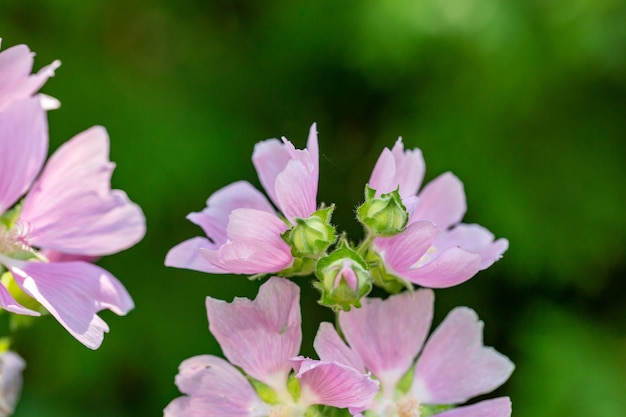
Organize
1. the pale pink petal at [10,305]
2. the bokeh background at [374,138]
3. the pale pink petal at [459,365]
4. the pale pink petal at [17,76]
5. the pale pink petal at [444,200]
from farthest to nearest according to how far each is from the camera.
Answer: the bokeh background at [374,138], the pale pink petal at [444,200], the pale pink petal at [459,365], the pale pink petal at [17,76], the pale pink petal at [10,305]

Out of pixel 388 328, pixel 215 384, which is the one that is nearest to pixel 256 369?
pixel 215 384

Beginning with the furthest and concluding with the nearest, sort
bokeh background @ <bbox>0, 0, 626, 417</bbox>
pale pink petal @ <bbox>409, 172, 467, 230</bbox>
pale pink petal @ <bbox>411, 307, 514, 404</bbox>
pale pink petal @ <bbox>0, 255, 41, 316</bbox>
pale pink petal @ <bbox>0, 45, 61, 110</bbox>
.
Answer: bokeh background @ <bbox>0, 0, 626, 417</bbox> < pale pink petal @ <bbox>409, 172, 467, 230</bbox> < pale pink petal @ <bbox>411, 307, 514, 404</bbox> < pale pink petal @ <bbox>0, 45, 61, 110</bbox> < pale pink petal @ <bbox>0, 255, 41, 316</bbox>

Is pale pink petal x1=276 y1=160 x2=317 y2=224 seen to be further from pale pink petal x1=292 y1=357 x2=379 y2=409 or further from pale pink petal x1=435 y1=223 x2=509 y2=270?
pale pink petal x1=435 y1=223 x2=509 y2=270

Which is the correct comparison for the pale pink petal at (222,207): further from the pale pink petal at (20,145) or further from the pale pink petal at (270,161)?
the pale pink petal at (20,145)

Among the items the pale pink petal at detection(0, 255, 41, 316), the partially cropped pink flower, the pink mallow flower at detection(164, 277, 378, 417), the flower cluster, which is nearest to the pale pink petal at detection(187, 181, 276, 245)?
the flower cluster

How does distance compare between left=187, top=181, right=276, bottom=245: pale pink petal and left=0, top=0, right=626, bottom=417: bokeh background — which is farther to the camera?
left=0, top=0, right=626, bottom=417: bokeh background

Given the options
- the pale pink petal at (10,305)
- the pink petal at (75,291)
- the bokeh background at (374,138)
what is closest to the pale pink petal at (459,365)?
the pink petal at (75,291)
